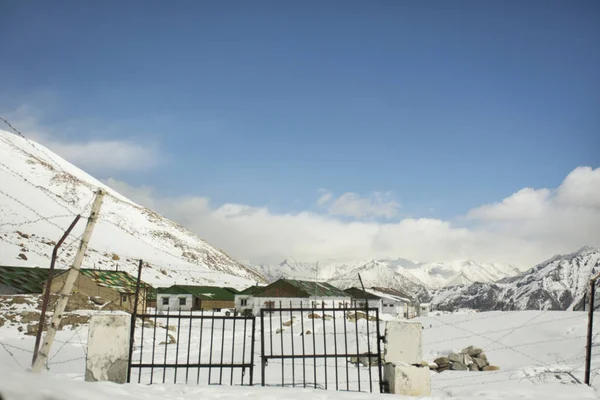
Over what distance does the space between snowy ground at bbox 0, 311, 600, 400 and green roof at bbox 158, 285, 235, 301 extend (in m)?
39.5

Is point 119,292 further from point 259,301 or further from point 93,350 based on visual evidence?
point 93,350

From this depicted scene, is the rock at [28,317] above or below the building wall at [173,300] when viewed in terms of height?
below

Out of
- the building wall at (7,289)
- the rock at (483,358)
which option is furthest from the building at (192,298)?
the rock at (483,358)

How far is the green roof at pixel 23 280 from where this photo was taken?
131ft

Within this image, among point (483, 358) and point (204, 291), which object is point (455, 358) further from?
point (204, 291)

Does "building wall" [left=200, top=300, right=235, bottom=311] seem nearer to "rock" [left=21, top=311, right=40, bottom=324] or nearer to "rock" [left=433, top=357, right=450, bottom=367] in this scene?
"rock" [left=21, top=311, right=40, bottom=324]

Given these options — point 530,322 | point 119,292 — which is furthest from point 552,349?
point 119,292

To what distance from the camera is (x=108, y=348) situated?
1058cm

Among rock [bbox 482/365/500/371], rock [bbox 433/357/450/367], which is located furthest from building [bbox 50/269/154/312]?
rock [bbox 482/365/500/371]

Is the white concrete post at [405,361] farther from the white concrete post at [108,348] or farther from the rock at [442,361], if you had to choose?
the rock at [442,361]

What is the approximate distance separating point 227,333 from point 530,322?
878 inches

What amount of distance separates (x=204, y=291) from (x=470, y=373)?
61729 mm

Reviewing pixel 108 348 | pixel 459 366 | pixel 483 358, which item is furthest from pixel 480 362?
pixel 108 348

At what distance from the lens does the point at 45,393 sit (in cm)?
112
